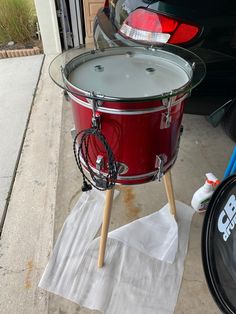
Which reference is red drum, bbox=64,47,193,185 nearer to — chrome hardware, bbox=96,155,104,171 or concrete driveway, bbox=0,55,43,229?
chrome hardware, bbox=96,155,104,171

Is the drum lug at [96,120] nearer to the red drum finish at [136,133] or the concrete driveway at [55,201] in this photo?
the red drum finish at [136,133]

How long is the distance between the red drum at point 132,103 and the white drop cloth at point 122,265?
499mm

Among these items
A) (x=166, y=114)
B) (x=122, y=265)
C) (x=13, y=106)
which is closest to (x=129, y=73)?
(x=166, y=114)

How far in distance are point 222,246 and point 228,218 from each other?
14 cm

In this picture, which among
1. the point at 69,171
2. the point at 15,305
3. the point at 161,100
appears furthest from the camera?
the point at 69,171

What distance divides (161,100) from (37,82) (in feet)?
8.19

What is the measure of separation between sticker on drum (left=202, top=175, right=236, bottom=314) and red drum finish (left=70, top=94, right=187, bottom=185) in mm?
284

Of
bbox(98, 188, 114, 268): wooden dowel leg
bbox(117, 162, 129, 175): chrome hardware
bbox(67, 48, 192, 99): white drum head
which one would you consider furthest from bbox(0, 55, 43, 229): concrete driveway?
bbox(67, 48, 192, 99): white drum head

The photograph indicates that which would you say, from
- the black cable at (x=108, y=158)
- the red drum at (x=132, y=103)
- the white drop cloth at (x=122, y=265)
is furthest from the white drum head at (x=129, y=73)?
the white drop cloth at (x=122, y=265)

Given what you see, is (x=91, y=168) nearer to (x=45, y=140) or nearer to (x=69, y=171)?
(x=69, y=171)

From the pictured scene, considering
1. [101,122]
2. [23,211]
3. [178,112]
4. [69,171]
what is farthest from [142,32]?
[23,211]

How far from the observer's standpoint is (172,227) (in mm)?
1583

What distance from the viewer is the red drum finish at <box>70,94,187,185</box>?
95cm

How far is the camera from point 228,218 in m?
1.13
